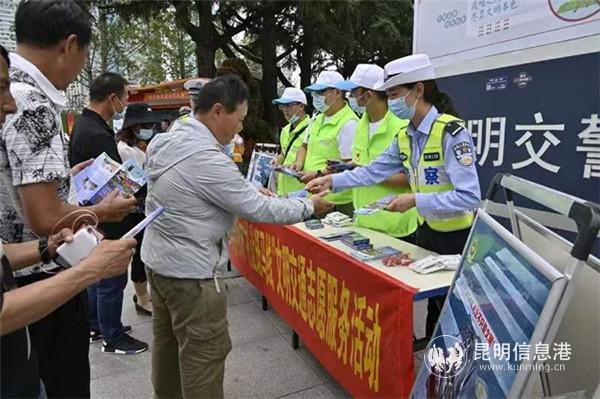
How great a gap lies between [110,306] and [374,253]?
5.71ft

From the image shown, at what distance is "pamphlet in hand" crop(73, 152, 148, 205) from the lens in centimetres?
173

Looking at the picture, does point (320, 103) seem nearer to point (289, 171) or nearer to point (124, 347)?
point (289, 171)

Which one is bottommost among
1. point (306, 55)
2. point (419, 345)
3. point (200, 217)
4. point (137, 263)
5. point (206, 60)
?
point (137, 263)

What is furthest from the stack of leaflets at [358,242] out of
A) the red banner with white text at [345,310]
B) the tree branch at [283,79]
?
the tree branch at [283,79]

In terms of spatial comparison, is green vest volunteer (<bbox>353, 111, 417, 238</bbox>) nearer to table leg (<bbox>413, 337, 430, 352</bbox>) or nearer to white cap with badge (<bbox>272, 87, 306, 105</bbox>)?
table leg (<bbox>413, 337, 430, 352</bbox>)

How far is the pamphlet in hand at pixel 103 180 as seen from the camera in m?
1.73

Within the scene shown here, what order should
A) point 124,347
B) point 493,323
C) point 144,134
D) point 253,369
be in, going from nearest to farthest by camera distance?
point 493,323, point 253,369, point 124,347, point 144,134

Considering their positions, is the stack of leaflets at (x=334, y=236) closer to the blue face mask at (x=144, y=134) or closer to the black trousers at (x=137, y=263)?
the black trousers at (x=137, y=263)

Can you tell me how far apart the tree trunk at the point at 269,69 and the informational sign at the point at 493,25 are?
7060mm

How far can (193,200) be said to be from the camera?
5.41 ft

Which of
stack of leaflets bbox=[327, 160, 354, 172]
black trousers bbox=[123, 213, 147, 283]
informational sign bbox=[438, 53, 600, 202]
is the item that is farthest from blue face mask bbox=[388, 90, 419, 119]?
black trousers bbox=[123, 213, 147, 283]

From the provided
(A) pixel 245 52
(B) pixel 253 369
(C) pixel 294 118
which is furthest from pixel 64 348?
(A) pixel 245 52

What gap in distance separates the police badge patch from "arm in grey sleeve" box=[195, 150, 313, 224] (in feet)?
2.65

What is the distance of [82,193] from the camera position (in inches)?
68.3
